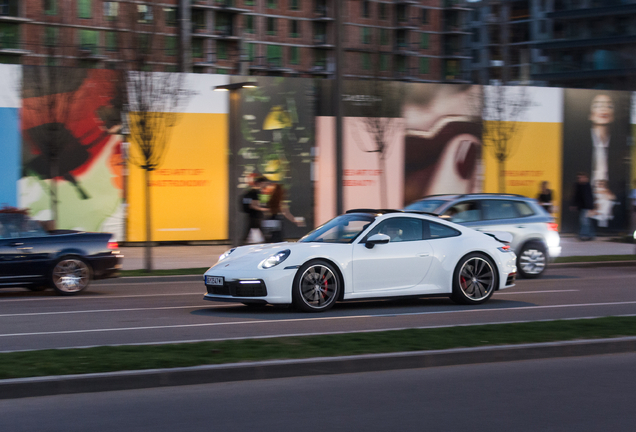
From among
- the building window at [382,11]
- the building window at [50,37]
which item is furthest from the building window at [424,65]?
the building window at [50,37]

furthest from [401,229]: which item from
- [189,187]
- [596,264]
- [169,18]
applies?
[169,18]

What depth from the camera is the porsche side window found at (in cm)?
1132

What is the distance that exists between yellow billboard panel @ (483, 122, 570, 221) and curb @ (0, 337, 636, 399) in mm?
19845

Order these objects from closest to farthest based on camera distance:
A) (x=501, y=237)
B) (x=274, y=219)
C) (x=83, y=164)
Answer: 1. (x=501, y=237)
2. (x=274, y=219)
3. (x=83, y=164)

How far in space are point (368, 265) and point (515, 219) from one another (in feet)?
19.6

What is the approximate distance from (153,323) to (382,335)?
312 cm

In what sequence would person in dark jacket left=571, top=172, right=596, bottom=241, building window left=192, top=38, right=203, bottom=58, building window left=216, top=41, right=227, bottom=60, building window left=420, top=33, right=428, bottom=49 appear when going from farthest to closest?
building window left=420, top=33, right=428, bottom=49 → building window left=216, top=41, right=227, bottom=60 → building window left=192, top=38, right=203, bottom=58 → person in dark jacket left=571, top=172, right=596, bottom=241

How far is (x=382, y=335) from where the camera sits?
314 inches

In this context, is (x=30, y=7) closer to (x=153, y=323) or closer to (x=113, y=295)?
(x=113, y=295)

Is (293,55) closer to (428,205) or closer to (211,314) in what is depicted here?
(428,205)

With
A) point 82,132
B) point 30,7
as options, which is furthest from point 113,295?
point 30,7

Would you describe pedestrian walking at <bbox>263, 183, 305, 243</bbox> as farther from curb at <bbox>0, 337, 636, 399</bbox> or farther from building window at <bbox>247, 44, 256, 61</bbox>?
building window at <bbox>247, 44, 256, 61</bbox>

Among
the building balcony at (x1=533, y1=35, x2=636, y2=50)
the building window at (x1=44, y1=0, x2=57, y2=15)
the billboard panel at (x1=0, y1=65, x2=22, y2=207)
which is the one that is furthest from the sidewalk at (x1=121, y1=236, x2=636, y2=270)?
the building balcony at (x1=533, y1=35, x2=636, y2=50)

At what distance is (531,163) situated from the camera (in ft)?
90.5
